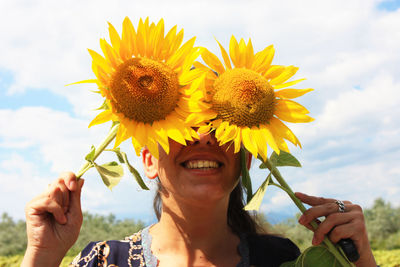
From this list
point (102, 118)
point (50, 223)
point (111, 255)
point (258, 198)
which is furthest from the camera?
point (111, 255)

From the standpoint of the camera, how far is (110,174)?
2078mm

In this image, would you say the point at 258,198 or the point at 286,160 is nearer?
the point at 258,198

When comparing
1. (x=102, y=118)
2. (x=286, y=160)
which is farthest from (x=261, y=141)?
(x=102, y=118)

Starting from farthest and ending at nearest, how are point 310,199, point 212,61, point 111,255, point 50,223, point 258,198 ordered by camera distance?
point 111,255
point 310,199
point 50,223
point 212,61
point 258,198

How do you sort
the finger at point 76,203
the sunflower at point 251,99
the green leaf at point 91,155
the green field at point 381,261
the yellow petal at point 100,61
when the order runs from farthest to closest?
the green field at point 381,261
the finger at point 76,203
the green leaf at point 91,155
the sunflower at point 251,99
the yellow petal at point 100,61

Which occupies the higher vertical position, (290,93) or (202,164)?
(290,93)

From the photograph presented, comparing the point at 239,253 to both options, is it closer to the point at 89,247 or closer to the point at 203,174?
the point at 203,174

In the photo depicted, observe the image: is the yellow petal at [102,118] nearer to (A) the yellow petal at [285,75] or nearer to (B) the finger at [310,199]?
(A) the yellow petal at [285,75]

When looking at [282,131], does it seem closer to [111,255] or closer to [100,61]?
[100,61]

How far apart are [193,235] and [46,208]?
104 centimetres

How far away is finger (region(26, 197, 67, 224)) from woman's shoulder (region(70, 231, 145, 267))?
0.64 metres

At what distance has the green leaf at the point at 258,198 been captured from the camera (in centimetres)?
186

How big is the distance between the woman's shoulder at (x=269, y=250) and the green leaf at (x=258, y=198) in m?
0.90

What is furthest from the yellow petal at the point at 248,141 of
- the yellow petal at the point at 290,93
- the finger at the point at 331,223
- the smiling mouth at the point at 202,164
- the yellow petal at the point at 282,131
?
the finger at the point at 331,223
